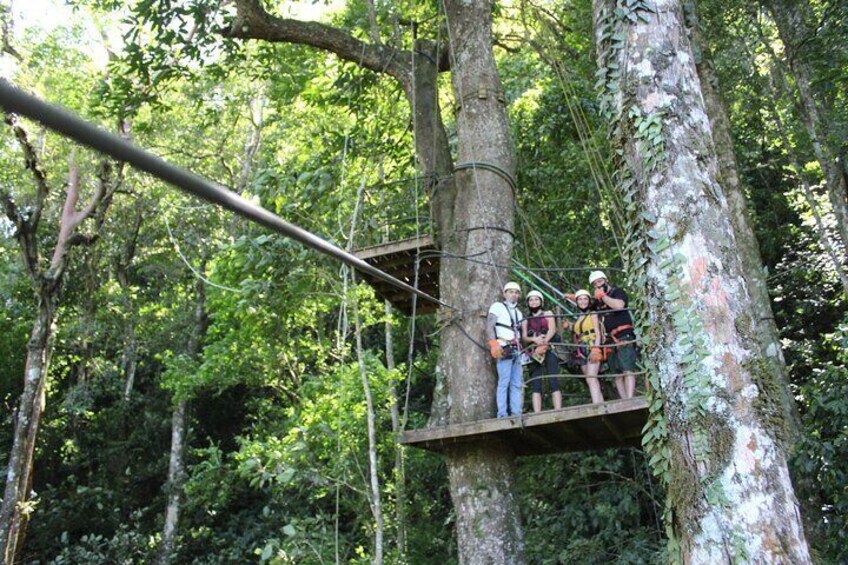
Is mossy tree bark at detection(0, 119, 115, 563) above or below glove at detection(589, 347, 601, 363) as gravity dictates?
above

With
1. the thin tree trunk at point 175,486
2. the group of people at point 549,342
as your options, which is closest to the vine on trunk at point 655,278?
the group of people at point 549,342

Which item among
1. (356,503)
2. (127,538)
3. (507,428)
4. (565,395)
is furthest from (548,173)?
(127,538)

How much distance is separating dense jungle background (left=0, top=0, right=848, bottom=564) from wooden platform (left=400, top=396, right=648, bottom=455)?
39 cm

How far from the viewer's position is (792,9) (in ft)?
30.9

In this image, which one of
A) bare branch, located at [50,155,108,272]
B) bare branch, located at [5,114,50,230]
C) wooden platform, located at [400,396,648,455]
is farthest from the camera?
bare branch, located at [50,155,108,272]

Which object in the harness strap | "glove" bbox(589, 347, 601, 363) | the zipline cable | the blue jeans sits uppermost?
the harness strap

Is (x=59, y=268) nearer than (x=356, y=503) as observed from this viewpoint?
No

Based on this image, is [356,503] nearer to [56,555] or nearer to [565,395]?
[565,395]

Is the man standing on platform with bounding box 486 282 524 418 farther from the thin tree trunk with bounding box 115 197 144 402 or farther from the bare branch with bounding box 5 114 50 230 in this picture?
the thin tree trunk with bounding box 115 197 144 402

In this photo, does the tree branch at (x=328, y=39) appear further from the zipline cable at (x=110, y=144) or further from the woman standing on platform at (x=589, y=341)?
the zipline cable at (x=110, y=144)

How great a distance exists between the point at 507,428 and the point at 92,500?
10.7m

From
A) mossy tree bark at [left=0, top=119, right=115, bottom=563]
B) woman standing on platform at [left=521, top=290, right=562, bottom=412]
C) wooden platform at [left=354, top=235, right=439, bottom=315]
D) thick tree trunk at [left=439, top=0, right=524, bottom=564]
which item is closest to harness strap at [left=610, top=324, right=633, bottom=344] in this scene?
woman standing on platform at [left=521, top=290, right=562, bottom=412]

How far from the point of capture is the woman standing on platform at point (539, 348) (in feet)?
18.2

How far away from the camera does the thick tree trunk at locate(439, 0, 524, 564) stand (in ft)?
16.9
